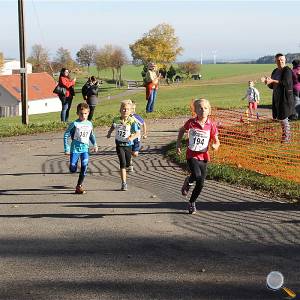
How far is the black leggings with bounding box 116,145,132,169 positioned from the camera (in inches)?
396

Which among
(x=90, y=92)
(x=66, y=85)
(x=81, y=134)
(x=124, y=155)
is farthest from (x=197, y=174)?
(x=66, y=85)

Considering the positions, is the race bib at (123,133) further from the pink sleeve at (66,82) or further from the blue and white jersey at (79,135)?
the pink sleeve at (66,82)

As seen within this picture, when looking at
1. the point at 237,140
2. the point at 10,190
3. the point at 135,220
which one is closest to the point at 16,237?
the point at 135,220

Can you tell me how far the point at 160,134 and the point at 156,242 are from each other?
10925mm

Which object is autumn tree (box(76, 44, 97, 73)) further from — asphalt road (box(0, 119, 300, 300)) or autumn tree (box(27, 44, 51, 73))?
asphalt road (box(0, 119, 300, 300))

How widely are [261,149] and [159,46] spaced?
72035 mm

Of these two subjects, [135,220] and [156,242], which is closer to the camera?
[156,242]

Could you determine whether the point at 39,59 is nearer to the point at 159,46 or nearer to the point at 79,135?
the point at 159,46

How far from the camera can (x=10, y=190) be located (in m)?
10.2

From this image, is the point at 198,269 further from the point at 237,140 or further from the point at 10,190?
the point at 237,140

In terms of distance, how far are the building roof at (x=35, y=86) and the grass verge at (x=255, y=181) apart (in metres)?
84.5

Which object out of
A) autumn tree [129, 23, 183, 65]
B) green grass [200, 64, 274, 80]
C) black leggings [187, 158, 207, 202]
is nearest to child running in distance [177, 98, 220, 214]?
black leggings [187, 158, 207, 202]

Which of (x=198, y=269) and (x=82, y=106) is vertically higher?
(x=82, y=106)

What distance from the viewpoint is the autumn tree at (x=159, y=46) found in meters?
83.4
